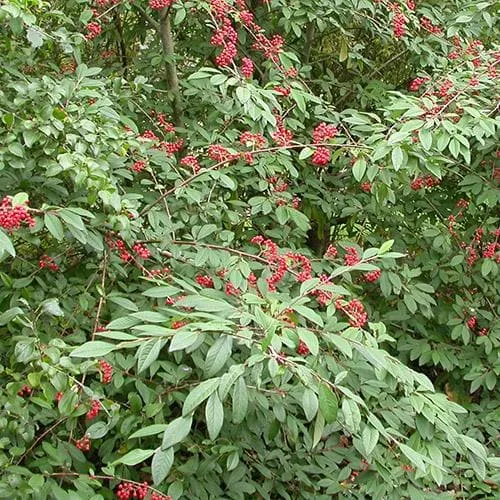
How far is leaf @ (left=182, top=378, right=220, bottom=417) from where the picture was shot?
150 cm

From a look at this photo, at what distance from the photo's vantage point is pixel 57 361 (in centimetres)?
206

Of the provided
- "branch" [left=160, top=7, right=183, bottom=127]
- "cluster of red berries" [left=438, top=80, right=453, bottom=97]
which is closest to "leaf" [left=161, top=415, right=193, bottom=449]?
"cluster of red berries" [left=438, top=80, right=453, bottom=97]

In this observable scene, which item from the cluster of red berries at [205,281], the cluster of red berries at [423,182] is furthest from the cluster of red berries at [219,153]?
the cluster of red berries at [423,182]

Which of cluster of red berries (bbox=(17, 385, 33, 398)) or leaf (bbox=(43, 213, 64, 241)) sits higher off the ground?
leaf (bbox=(43, 213, 64, 241))

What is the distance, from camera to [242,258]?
8.64 ft

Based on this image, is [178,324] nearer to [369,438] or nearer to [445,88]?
[369,438]

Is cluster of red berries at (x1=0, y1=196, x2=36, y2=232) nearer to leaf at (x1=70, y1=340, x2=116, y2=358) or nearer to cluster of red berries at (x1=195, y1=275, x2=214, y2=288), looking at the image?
leaf at (x1=70, y1=340, x2=116, y2=358)

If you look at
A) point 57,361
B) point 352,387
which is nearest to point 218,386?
point 57,361

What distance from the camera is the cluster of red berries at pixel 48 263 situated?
8.94 feet

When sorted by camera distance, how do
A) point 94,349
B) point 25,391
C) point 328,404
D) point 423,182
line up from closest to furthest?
point 328,404, point 94,349, point 25,391, point 423,182

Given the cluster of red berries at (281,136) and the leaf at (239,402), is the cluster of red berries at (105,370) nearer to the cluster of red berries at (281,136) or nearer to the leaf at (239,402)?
the leaf at (239,402)

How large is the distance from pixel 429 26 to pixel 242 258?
6.42 feet

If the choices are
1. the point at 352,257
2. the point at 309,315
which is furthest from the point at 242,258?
the point at 309,315

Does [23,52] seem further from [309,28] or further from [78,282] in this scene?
[309,28]
